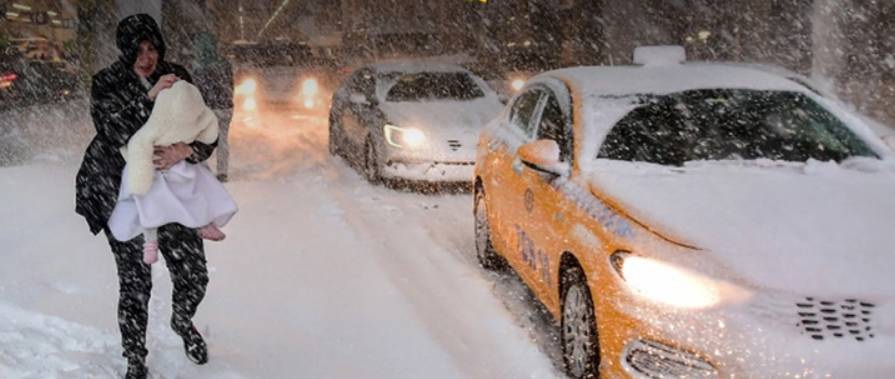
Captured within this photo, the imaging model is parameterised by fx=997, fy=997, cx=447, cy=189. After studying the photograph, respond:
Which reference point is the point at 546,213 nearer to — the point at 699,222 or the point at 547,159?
the point at 547,159

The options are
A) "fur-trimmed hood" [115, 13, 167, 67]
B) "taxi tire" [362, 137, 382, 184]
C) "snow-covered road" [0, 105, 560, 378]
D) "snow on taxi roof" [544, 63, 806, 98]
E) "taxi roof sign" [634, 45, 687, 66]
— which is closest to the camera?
"fur-trimmed hood" [115, 13, 167, 67]

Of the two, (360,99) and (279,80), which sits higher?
(360,99)

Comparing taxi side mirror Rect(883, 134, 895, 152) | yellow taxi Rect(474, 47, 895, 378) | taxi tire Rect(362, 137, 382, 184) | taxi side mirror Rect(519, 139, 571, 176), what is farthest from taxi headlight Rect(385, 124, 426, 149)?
taxi side mirror Rect(883, 134, 895, 152)

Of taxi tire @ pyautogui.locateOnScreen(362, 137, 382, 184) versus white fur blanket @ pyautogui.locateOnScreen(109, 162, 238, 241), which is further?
taxi tire @ pyautogui.locateOnScreen(362, 137, 382, 184)

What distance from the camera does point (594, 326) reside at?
428 cm

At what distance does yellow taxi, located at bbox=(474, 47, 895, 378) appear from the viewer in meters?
3.58

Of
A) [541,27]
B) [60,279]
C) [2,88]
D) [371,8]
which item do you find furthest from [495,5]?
[60,279]

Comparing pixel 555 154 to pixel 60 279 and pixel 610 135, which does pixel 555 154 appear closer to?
pixel 610 135

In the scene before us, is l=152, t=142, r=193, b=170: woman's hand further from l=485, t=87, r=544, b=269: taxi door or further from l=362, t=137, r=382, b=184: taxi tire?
l=362, t=137, r=382, b=184: taxi tire

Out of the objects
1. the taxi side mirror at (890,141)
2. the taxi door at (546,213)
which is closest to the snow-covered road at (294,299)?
the taxi door at (546,213)

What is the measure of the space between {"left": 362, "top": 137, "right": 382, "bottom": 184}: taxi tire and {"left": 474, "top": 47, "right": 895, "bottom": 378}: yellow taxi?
4.48 m

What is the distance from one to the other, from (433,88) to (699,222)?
788 centimetres

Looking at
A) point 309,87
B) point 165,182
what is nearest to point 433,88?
point 165,182

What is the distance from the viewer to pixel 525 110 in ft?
21.3
